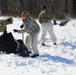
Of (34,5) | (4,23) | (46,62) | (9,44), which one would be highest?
(4,23)

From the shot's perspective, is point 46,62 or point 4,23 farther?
point 4,23

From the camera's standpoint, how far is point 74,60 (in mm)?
11758

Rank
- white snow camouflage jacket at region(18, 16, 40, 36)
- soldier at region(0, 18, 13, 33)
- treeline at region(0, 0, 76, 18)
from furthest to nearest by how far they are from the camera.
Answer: treeline at region(0, 0, 76, 18), soldier at region(0, 18, 13, 33), white snow camouflage jacket at region(18, 16, 40, 36)

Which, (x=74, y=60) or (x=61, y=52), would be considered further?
(x=61, y=52)

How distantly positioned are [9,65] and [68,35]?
7523mm

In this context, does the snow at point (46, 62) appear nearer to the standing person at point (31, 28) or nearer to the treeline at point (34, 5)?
the standing person at point (31, 28)

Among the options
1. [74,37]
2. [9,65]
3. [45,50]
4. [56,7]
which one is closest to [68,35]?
[74,37]

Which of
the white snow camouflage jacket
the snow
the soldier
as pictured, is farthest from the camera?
the soldier

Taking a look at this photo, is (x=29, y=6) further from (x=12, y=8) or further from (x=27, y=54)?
(x=27, y=54)

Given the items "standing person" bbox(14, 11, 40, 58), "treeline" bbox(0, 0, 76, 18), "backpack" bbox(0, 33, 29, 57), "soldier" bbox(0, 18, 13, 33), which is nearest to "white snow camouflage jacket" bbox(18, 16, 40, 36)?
"standing person" bbox(14, 11, 40, 58)

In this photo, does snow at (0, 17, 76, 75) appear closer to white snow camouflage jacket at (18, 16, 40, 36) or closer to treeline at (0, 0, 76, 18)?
white snow camouflage jacket at (18, 16, 40, 36)

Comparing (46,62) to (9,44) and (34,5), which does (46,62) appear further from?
(34,5)

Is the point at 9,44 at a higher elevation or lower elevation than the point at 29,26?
lower

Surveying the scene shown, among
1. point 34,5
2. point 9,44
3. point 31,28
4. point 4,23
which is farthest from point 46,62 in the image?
point 34,5
